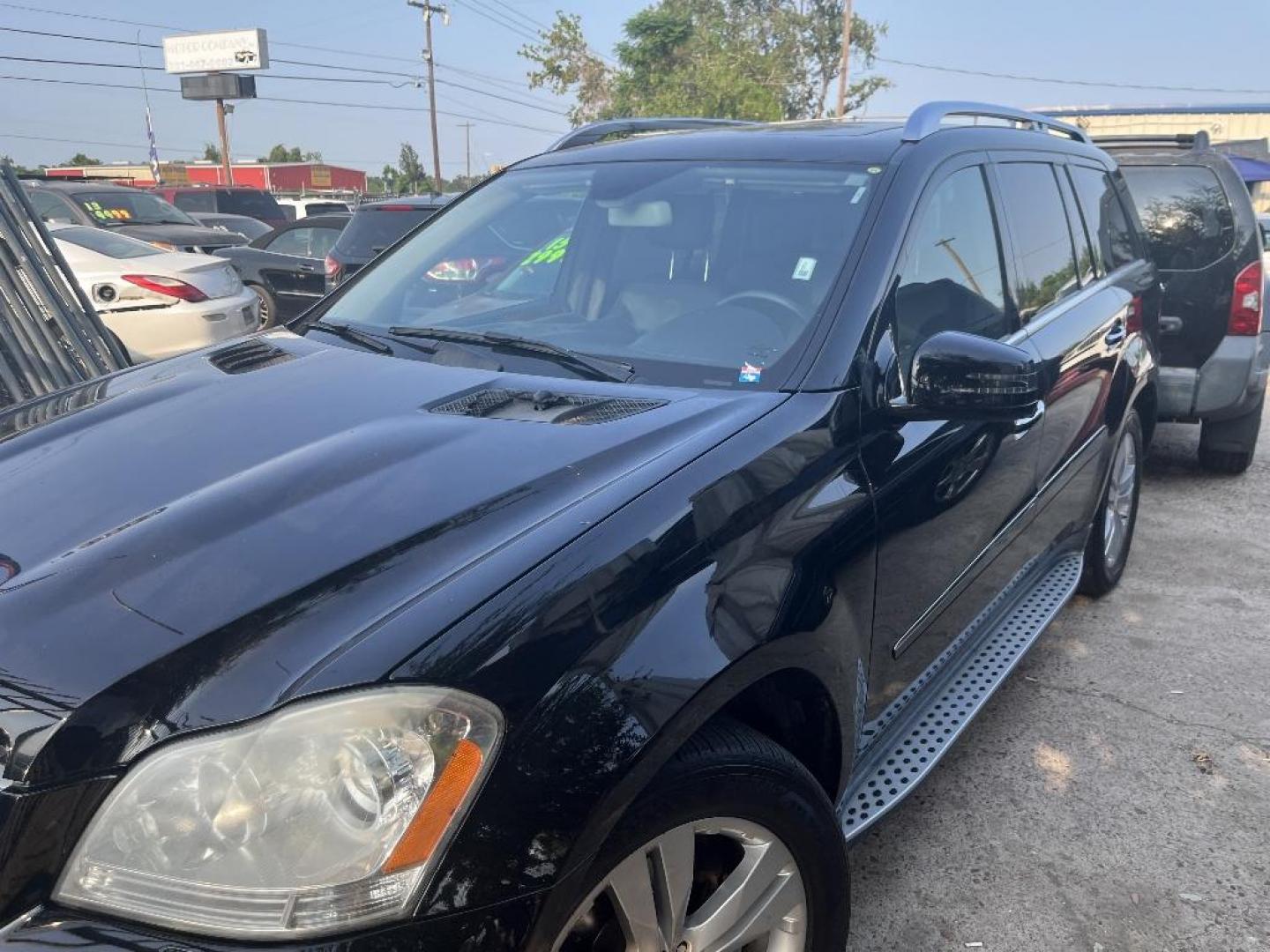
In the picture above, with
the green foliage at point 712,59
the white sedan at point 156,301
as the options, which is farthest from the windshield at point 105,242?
the green foliage at point 712,59

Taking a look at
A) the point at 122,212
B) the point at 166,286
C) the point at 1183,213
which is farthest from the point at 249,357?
the point at 122,212

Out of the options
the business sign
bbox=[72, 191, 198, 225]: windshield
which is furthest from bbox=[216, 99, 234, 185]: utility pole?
bbox=[72, 191, 198, 225]: windshield

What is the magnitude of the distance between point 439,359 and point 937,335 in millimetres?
1173

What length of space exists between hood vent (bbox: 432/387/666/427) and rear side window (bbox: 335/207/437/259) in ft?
23.8

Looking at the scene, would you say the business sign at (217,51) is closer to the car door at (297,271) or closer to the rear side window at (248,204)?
the rear side window at (248,204)

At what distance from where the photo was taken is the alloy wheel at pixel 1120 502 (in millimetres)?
A: 4203

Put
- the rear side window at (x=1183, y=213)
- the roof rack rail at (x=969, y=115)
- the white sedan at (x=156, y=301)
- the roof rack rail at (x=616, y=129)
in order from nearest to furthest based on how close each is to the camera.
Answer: the roof rack rail at (x=969, y=115) → the roof rack rail at (x=616, y=129) → the rear side window at (x=1183, y=213) → the white sedan at (x=156, y=301)

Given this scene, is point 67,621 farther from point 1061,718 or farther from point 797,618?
point 1061,718

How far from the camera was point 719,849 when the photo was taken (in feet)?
5.83

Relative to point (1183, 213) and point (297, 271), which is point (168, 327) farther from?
point (1183, 213)

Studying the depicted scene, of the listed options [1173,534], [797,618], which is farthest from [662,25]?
[797,618]

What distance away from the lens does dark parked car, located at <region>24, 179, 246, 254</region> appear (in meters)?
12.3

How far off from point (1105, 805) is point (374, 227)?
789 centimetres

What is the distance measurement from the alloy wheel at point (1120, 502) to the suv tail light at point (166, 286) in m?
6.48
